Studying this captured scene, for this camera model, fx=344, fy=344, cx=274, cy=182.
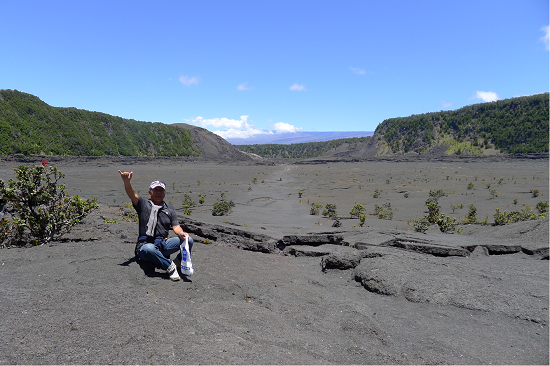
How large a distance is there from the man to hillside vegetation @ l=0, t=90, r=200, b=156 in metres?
47.3

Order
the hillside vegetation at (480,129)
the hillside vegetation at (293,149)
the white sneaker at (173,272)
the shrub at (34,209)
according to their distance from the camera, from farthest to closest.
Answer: the hillside vegetation at (293,149), the hillside vegetation at (480,129), the shrub at (34,209), the white sneaker at (173,272)

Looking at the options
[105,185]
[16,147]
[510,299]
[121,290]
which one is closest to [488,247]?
[510,299]

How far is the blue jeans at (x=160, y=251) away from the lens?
4.65m

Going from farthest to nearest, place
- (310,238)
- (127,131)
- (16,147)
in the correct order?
(127,131) → (16,147) → (310,238)

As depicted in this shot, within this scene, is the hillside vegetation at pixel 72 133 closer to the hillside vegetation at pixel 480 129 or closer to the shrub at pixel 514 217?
the hillside vegetation at pixel 480 129

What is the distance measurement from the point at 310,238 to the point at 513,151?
61.4 metres

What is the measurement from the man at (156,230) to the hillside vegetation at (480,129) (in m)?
63.7

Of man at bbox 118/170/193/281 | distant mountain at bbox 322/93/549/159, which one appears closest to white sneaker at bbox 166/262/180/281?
man at bbox 118/170/193/281

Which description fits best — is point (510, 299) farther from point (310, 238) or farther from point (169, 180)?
point (169, 180)

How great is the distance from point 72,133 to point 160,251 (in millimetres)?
58628

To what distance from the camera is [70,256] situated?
18.0 ft

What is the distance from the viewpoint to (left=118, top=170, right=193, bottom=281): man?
4.66m

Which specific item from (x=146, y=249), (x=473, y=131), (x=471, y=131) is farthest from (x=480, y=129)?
(x=146, y=249)

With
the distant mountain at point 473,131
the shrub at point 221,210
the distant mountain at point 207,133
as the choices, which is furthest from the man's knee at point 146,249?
the distant mountain at point 473,131
